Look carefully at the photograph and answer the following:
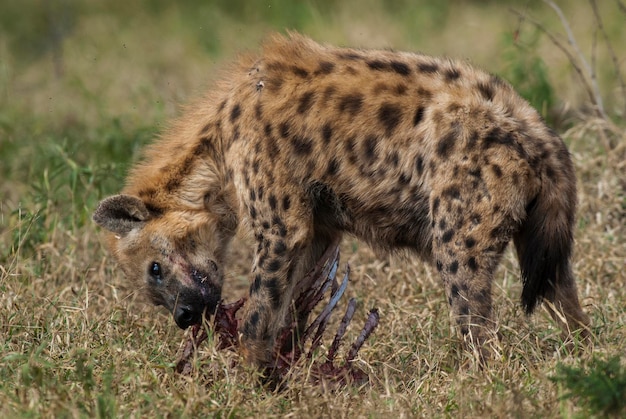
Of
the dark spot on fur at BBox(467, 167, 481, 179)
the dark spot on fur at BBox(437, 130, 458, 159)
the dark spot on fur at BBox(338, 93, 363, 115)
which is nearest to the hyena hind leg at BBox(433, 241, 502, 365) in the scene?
the dark spot on fur at BBox(467, 167, 481, 179)

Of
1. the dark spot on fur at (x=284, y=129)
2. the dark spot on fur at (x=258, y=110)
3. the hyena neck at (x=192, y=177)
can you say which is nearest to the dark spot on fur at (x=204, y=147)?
the hyena neck at (x=192, y=177)

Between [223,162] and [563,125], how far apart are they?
3.08m

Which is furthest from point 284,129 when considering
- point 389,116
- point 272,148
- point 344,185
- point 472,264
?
point 472,264

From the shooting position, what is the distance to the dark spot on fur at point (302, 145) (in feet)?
15.5

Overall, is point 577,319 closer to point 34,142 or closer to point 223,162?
point 223,162

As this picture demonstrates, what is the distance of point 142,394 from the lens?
160 inches

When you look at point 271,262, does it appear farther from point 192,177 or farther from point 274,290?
point 192,177

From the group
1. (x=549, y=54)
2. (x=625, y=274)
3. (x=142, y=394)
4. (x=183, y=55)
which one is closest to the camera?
(x=142, y=394)

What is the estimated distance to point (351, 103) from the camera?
185 inches

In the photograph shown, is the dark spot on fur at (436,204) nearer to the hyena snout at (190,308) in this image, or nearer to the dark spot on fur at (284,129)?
the dark spot on fur at (284,129)

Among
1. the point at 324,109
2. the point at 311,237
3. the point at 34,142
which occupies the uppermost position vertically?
the point at 324,109

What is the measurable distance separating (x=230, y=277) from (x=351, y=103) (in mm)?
1768

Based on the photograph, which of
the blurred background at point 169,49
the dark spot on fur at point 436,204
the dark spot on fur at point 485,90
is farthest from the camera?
the blurred background at point 169,49

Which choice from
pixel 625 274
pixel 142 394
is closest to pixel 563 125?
pixel 625 274
